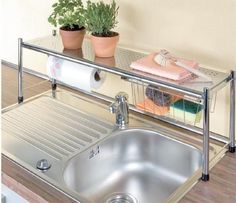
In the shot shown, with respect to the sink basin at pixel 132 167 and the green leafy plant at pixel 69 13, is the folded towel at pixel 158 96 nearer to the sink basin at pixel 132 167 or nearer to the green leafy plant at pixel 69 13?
the sink basin at pixel 132 167

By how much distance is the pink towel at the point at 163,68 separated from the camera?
110 cm

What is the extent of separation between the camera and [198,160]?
1.23m

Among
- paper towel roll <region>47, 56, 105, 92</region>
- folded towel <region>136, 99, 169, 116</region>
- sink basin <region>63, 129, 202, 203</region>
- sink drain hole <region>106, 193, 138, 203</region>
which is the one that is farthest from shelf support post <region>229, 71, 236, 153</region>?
paper towel roll <region>47, 56, 105, 92</region>

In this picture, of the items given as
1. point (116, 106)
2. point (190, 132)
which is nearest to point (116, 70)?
point (116, 106)

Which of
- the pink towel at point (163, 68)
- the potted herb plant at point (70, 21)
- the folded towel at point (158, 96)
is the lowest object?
the folded towel at point (158, 96)

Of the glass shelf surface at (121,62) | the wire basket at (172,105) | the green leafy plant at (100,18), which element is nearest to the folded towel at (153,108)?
the wire basket at (172,105)

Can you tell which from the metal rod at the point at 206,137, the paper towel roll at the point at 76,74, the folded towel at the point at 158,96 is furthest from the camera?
the paper towel roll at the point at 76,74

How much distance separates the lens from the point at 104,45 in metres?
1.29

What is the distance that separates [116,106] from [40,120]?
1.06ft

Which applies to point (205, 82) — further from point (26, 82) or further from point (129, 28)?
point (26, 82)

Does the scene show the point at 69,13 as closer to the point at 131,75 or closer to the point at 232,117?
the point at 131,75

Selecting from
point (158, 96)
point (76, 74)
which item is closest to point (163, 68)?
point (158, 96)

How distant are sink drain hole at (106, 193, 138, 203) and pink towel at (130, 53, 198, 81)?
1.44ft

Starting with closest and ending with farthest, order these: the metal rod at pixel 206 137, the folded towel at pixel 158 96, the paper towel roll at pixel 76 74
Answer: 1. the metal rod at pixel 206 137
2. the folded towel at pixel 158 96
3. the paper towel roll at pixel 76 74
